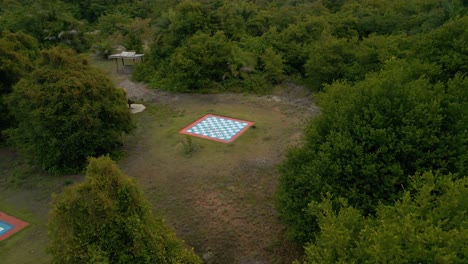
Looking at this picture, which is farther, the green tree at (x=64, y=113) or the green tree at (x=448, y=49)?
the green tree at (x=64, y=113)

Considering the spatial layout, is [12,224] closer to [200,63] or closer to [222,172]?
[222,172]

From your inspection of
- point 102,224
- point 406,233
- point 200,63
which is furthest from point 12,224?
point 200,63

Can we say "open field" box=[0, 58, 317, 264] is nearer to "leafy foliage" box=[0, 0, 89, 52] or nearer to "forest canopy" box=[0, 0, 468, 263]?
"forest canopy" box=[0, 0, 468, 263]

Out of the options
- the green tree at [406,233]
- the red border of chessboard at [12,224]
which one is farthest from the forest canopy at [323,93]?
the red border of chessboard at [12,224]

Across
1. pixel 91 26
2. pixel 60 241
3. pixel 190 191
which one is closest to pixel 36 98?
pixel 190 191

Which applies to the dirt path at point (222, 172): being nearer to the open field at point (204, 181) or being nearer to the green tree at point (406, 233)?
the open field at point (204, 181)

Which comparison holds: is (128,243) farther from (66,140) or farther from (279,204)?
(66,140)
